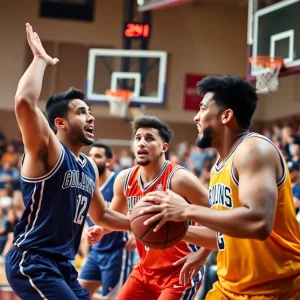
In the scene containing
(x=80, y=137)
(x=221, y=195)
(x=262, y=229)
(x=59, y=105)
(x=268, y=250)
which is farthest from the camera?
(x=59, y=105)

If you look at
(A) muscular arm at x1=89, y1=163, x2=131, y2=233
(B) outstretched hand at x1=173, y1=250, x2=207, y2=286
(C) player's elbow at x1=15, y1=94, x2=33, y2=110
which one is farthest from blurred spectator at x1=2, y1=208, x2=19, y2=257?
(C) player's elbow at x1=15, y1=94, x2=33, y2=110

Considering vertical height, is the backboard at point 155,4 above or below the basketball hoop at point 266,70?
above

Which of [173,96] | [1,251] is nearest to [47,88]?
[173,96]

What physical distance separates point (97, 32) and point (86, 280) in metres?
15.7

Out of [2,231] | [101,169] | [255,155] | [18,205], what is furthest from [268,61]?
[2,231]

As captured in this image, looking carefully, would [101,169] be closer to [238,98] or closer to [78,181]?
[78,181]

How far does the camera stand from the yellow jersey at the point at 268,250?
3619 millimetres

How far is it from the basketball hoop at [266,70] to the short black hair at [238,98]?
5.82 metres

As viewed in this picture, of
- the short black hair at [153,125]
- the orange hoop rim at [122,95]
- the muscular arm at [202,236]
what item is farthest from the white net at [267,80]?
the muscular arm at [202,236]

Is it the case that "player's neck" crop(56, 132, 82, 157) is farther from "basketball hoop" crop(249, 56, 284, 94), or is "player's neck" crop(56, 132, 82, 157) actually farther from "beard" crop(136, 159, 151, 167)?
"basketball hoop" crop(249, 56, 284, 94)

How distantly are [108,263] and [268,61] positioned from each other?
4097 mm

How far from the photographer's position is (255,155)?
3.37m

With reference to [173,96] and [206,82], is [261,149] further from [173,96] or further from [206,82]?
[173,96]

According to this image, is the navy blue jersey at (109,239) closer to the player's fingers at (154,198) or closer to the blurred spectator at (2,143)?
the player's fingers at (154,198)
